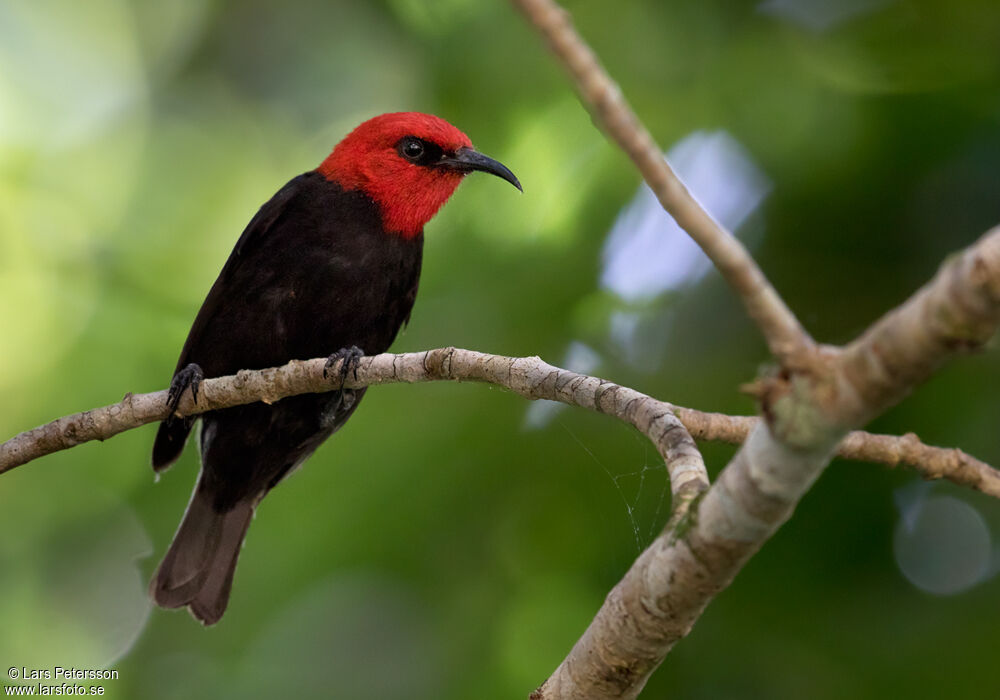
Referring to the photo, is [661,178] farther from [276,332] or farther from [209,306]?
[209,306]

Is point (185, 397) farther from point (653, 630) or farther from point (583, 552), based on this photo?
point (653, 630)

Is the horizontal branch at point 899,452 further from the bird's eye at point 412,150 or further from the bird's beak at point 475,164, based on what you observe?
the bird's eye at point 412,150

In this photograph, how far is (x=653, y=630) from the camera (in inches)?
75.6

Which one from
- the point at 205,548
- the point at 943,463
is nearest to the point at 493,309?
the point at 205,548

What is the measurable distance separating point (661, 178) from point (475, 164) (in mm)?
3073

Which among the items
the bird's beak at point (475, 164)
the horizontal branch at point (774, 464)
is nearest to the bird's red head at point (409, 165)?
the bird's beak at point (475, 164)

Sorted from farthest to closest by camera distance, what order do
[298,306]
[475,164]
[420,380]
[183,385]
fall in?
[475,164] → [298,306] → [183,385] → [420,380]

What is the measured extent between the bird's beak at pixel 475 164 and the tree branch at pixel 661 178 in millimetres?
2885

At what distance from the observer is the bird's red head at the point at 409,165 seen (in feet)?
14.6

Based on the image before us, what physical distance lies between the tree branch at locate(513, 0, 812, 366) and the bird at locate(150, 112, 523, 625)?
8.24 feet

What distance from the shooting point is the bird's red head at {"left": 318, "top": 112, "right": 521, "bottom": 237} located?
446cm

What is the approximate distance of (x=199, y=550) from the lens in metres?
4.57

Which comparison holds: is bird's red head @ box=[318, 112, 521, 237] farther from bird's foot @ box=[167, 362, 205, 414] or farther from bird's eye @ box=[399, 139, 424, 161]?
bird's foot @ box=[167, 362, 205, 414]

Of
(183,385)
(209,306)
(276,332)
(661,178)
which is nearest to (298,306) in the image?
(276,332)
